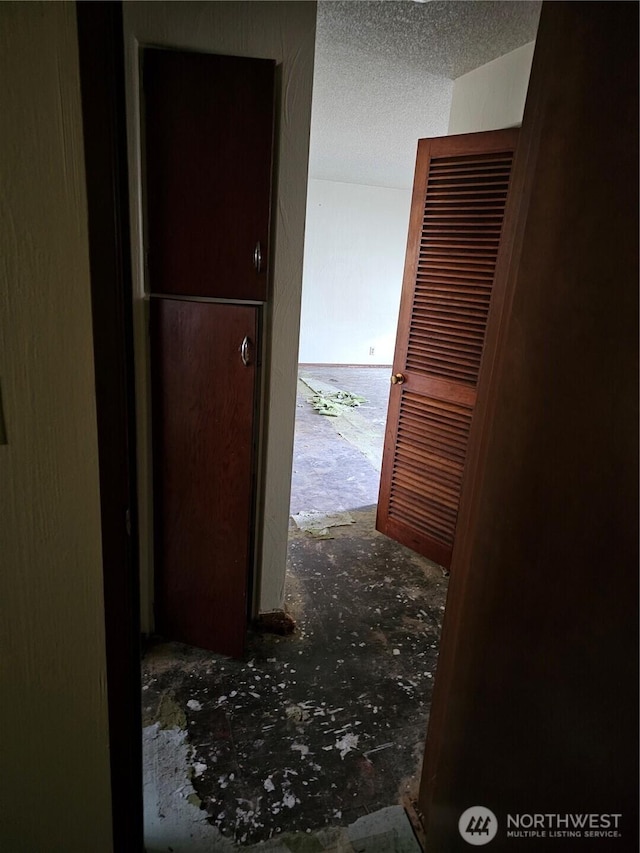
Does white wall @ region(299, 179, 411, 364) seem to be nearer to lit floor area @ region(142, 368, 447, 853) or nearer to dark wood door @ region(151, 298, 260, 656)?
lit floor area @ region(142, 368, 447, 853)

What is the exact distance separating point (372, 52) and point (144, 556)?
2468 millimetres

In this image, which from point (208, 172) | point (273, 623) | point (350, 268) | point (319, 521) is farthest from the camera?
point (350, 268)

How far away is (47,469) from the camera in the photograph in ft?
2.49

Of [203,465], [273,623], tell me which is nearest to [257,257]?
[203,465]

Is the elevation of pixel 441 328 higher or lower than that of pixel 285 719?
higher

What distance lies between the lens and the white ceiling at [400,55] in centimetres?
185

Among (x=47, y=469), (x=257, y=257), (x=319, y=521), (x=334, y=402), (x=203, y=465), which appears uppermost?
(x=257, y=257)

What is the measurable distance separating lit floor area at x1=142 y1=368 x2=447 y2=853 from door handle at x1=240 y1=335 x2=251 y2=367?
1.10m

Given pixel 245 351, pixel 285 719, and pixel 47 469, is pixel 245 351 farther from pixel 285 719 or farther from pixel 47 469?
pixel 285 719

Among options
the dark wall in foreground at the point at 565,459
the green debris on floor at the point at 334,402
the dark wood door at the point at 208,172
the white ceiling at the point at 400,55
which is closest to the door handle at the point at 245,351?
the dark wood door at the point at 208,172

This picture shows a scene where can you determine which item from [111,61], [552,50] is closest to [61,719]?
[111,61]

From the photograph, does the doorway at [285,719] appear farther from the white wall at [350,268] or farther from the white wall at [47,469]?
the white wall at [350,268]

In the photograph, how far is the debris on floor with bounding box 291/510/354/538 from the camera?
2.87m

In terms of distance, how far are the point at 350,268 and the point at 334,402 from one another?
2674mm
